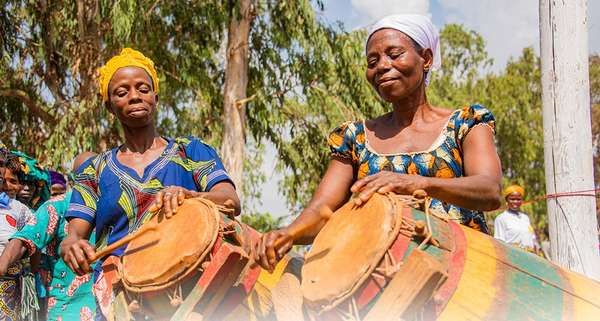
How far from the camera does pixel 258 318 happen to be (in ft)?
7.21

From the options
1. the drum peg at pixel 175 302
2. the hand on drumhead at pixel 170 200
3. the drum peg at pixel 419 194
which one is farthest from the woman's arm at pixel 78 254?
the drum peg at pixel 419 194

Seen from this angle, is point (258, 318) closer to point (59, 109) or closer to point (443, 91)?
point (59, 109)

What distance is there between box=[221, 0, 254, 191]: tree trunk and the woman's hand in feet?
27.6

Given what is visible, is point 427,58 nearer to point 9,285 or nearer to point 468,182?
point 468,182

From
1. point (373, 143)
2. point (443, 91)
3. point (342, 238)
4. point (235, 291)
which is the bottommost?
point (443, 91)

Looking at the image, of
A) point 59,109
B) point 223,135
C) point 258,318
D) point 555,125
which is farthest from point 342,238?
point 59,109

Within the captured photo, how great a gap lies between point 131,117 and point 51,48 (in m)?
9.54

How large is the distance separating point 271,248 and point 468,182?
591mm

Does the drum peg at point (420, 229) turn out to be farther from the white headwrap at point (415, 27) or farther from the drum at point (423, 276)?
the white headwrap at point (415, 27)

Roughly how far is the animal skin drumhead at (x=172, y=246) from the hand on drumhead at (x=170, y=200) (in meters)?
0.02

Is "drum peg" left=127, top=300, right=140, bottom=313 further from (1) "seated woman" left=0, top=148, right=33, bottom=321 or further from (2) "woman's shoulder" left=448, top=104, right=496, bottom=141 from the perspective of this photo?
(1) "seated woman" left=0, top=148, right=33, bottom=321

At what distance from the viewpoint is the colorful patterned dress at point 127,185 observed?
2672 millimetres

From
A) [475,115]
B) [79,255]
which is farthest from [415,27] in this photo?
[79,255]

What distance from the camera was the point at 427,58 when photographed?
7.97 ft
